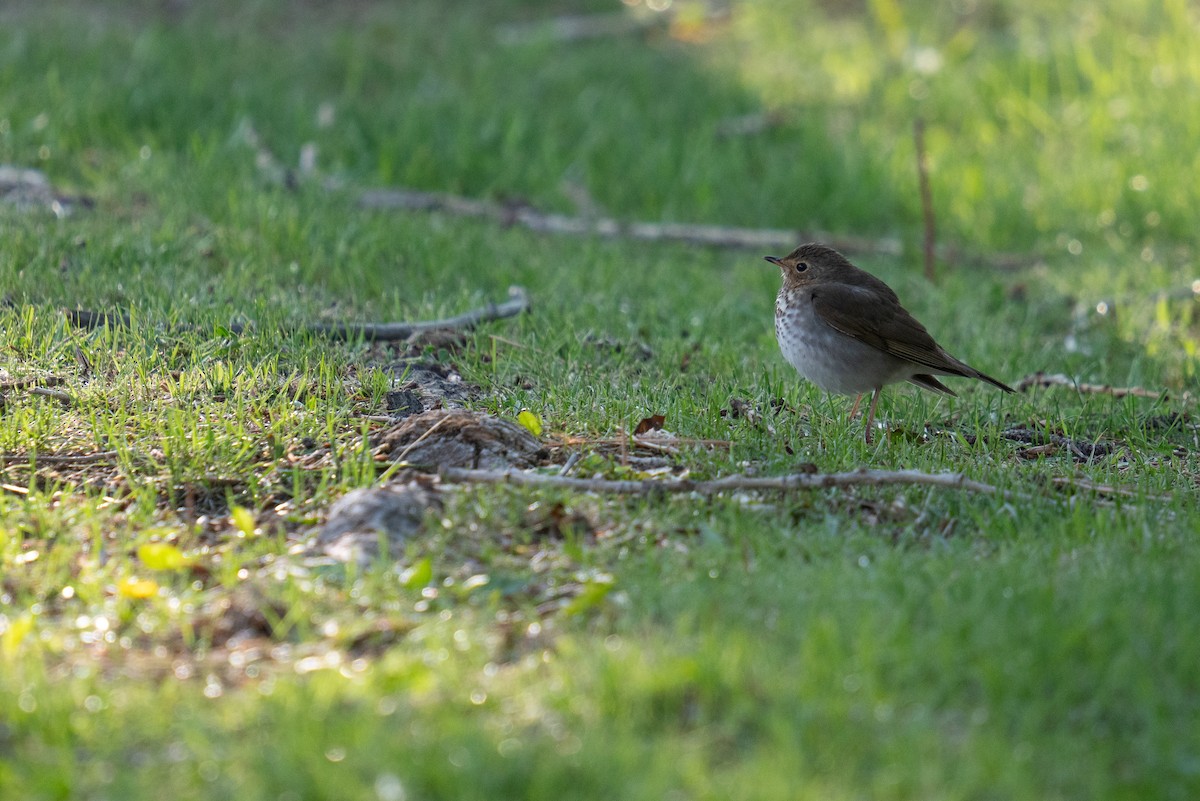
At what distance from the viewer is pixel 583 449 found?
501 centimetres

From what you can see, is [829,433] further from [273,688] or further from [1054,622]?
[273,688]

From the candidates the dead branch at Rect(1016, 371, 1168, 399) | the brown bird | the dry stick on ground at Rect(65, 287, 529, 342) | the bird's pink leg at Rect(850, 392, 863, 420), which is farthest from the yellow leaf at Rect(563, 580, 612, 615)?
the dead branch at Rect(1016, 371, 1168, 399)

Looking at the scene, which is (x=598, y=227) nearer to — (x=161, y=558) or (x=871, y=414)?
(x=871, y=414)

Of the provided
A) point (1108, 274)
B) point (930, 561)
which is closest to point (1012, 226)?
point (1108, 274)

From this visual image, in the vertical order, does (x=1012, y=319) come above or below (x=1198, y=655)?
below

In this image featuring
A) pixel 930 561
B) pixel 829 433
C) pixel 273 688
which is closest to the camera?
pixel 273 688

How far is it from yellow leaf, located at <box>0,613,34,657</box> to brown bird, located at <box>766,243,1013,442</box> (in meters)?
3.40

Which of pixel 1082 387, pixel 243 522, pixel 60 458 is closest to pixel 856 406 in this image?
pixel 1082 387

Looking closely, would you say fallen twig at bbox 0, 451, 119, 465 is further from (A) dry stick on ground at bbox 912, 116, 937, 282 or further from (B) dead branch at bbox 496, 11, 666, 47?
(B) dead branch at bbox 496, 11, 666, 47

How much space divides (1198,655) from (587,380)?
9.95 ft

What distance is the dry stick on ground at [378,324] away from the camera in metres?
6.14

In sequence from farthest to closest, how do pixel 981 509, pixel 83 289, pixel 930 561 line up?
pixel 83 289
pixel 981 509
pixel 930 561

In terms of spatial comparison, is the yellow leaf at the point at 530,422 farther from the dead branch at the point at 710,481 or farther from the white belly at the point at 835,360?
the white belly at the point at 835,360

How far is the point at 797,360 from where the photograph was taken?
19.5 feet
